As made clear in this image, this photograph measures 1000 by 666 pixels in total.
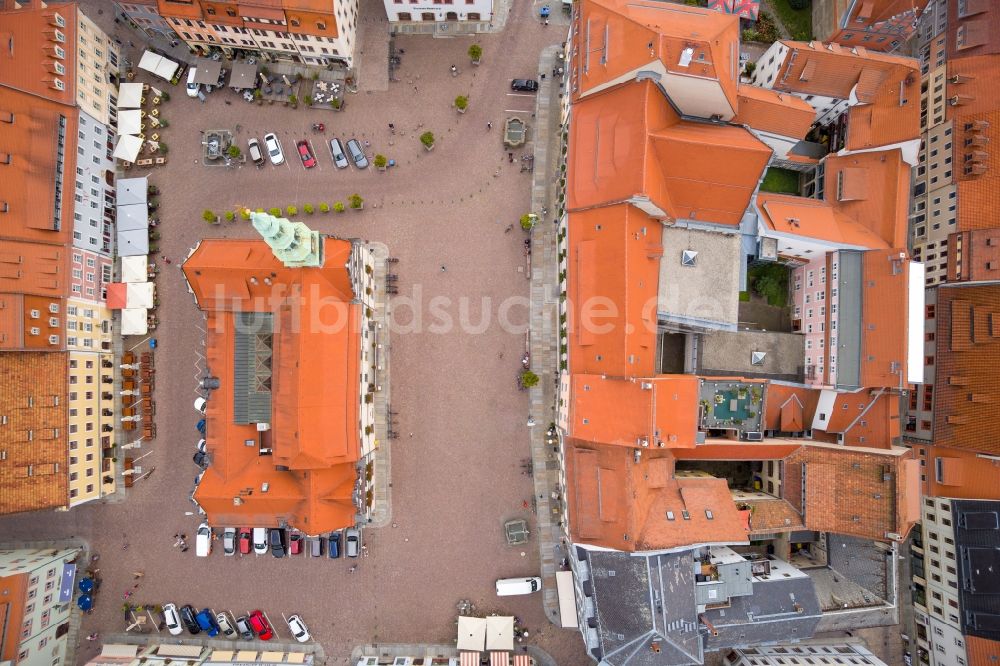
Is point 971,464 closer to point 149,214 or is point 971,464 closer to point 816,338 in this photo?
point 816,338

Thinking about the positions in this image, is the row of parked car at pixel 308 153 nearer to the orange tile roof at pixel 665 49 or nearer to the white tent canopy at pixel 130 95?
the white tent canopy at pixel 130 95

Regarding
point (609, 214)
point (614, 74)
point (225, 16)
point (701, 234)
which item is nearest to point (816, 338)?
point (701, 234)

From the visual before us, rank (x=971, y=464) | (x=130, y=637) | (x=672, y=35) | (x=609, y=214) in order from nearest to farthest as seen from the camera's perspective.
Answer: (x=672, y=35)
(x=609, y=214)
(x=971, y=464)
(x=130, y=637)

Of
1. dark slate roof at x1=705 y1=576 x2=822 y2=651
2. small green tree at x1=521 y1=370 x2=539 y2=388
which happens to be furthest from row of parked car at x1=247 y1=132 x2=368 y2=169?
dark slate roof at x1=705 y1=576 x2=822 y2=651

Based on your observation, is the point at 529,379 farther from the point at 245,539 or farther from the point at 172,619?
the point at 172,619

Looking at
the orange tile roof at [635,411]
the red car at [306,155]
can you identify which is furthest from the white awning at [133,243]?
the orange tile roof at [635,411]

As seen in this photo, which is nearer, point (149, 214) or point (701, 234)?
point (701, 234)

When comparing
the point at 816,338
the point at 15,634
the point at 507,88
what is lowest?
the point at 15,634
